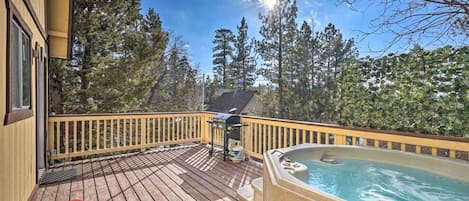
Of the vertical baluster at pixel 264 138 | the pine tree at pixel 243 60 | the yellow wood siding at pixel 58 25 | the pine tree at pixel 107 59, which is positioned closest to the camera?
the yellow wood siding at pixel 58 25

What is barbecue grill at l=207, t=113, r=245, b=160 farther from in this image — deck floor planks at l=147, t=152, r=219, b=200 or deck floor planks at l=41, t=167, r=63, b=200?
deck floor planks at l=41, t=167, r=63, b=200

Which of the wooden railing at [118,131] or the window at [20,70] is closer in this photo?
the window at [20,70]

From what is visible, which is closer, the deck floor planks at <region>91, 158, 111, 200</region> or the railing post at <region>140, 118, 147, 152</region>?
the deck floor planks at <region>91, 158, 111, 200</region>

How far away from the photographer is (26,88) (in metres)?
2.47

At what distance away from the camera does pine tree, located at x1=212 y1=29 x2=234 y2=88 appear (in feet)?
50.9

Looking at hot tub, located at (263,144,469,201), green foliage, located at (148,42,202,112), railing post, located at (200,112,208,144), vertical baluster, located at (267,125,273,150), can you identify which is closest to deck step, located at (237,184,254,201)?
hot tub, located at (263,144,469,201)

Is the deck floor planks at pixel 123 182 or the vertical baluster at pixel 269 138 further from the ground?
the vertical baluster at pixel 269 138

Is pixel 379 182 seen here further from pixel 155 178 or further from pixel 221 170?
pixel 155 178

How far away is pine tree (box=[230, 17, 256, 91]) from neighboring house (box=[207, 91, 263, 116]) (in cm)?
80

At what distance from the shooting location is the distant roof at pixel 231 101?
1348 centimetres

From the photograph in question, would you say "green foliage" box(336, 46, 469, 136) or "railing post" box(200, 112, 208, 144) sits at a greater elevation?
"green foliage" box(336, 46, 469, 136)

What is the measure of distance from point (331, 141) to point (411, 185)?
1.25 meters

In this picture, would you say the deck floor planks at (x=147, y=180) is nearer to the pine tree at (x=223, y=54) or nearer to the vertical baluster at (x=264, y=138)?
the vertical baluster at (x=264, y=138)

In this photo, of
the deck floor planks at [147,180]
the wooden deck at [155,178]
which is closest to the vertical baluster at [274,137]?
the wooden deck at [155,178]
